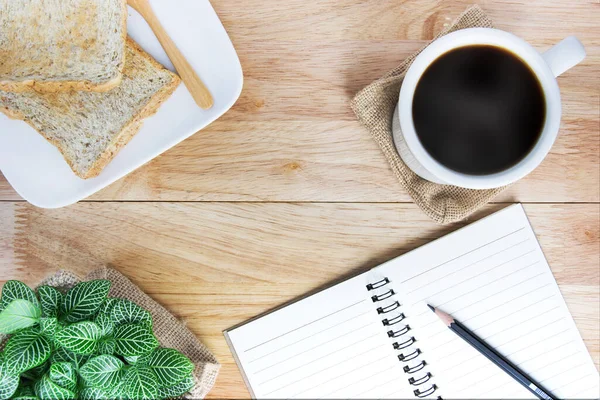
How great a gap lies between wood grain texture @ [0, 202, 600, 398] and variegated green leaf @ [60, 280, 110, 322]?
4.8 inches

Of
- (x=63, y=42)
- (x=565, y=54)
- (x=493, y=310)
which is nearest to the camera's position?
(x=565, y=54)

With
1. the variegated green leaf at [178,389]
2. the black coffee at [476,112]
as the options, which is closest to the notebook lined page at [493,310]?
the black coffee at [476,112]

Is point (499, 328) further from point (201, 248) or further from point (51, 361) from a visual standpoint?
point (51, 361)

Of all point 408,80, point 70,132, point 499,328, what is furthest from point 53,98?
point 499,328

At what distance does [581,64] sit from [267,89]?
0.42 meters

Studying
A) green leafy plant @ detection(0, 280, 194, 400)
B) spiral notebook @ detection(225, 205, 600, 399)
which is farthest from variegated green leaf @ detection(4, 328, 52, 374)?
spiral notebook @ detection(225, 205, 600, 399)

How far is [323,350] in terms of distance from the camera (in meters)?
0.81

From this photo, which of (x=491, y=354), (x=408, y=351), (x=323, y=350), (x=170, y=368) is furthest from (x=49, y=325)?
(x=491, y=354)

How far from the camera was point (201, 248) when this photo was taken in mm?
789

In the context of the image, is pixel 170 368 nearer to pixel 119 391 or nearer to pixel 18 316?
pixel 119 391

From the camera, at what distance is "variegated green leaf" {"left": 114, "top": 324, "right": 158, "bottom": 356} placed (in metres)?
0.64

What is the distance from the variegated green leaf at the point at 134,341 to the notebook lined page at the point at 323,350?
165mm

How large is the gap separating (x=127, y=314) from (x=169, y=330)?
0.38ft

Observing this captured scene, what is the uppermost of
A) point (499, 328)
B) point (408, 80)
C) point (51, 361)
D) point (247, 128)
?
point (408, 80)
